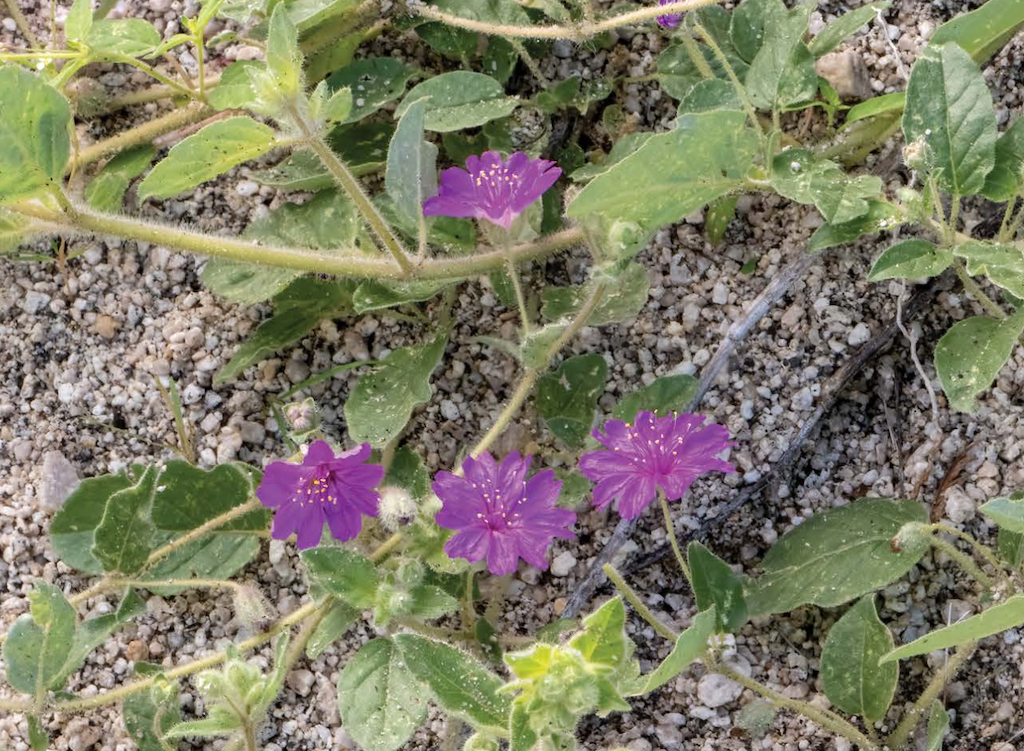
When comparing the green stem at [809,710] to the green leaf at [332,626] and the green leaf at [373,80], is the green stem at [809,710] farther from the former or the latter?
the green leaf at [373,80]

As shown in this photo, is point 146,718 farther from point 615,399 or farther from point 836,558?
point 836,558

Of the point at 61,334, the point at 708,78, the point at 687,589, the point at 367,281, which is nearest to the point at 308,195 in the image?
the point at 367,281

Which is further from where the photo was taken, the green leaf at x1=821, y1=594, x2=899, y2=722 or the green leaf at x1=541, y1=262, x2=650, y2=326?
the green leaf at x1=541, y1=262, x2=650, y2=326

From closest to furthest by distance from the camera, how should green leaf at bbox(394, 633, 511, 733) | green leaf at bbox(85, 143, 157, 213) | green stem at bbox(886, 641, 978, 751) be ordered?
green leaf at bbox(394, 633, 511, 733)
green stem at bbox(886, 641, 978, 751)
green leaf at bbox(85, 143, 157, 213)

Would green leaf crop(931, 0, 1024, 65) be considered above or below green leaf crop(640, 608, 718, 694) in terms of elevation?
above

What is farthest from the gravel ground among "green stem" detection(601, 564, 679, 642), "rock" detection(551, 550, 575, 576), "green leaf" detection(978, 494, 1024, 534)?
"green leaf" detection(978, 494, 1024, 534)

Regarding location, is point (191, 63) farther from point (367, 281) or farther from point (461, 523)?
point (461, 523)

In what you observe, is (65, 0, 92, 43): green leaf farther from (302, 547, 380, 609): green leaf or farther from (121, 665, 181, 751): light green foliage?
(121, 665, 181, 751): light green foliage
